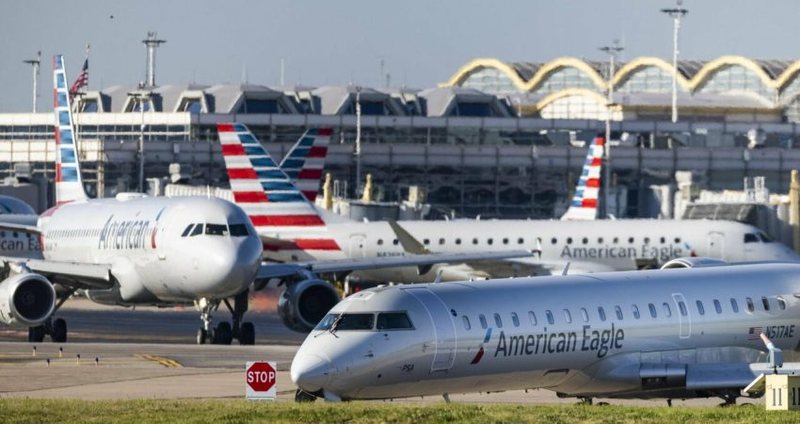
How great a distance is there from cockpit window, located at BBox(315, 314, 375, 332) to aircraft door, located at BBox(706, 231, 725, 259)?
42.4 m

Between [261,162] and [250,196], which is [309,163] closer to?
[250,196]

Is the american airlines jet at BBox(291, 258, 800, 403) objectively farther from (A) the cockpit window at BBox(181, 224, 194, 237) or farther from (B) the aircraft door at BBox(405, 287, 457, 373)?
(A) the cockpit window at BBox(181, 224, 194, 237)

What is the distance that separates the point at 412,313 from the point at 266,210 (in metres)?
38.7

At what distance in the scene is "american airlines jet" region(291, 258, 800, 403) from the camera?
3162 centimetres

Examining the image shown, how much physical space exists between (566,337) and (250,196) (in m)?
37.0

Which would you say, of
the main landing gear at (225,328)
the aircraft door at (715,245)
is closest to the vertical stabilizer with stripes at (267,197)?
the main landing gear at (225,328)

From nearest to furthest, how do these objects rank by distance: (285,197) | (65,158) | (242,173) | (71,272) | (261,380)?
(261,380)
(71,272)
(65,158)
(242,173)
(285,197)

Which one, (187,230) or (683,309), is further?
(187,230)

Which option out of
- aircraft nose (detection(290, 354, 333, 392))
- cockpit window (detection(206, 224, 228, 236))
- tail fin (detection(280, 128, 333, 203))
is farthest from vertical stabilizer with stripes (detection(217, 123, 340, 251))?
aircraft nose (detection(290, 354, 333, 392))

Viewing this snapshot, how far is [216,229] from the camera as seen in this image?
5109 centimetres

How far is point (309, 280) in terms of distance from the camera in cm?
5466

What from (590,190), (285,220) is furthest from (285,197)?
(590,190)

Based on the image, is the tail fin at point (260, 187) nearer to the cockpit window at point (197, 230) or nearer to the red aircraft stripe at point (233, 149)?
the red aircraft stripe at point (233, 149)

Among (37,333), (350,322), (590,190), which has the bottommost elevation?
(37,333)
